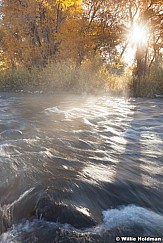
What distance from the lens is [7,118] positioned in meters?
7.42

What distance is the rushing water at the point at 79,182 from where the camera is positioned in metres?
2.79

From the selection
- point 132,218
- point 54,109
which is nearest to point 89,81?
point 54,109

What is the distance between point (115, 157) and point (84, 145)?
753 millimetres

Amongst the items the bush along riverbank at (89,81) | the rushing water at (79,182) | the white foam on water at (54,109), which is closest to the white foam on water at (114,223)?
the rushing water at (79,182)

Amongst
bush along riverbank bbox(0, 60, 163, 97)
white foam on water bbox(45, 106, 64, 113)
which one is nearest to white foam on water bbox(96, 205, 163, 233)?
white foam on water bbox(45, 106, 64, 113)

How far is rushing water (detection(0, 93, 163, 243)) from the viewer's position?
110 inches

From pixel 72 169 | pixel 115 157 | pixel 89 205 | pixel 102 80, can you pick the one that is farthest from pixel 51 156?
pixel 102 80

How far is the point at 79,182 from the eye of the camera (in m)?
3.59

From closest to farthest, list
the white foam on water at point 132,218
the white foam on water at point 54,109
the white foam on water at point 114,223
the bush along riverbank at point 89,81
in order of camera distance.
Answer: 1. the white foam on water at point 114,223
2. the white foam on water at point 132,218
3. the white foam on water at point 54,109
4. the bush along riverbank at point 89,81

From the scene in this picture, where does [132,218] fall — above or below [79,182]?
below

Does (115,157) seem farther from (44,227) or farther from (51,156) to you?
(44,227)

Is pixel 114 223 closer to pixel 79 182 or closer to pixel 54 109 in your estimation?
pixel 79 182

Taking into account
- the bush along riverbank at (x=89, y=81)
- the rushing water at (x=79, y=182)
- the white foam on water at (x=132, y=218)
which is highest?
the bush along riverbank at (x=89, y=81)

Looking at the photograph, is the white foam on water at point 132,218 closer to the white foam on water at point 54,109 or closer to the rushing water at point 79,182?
the rushing water at point 79,182
